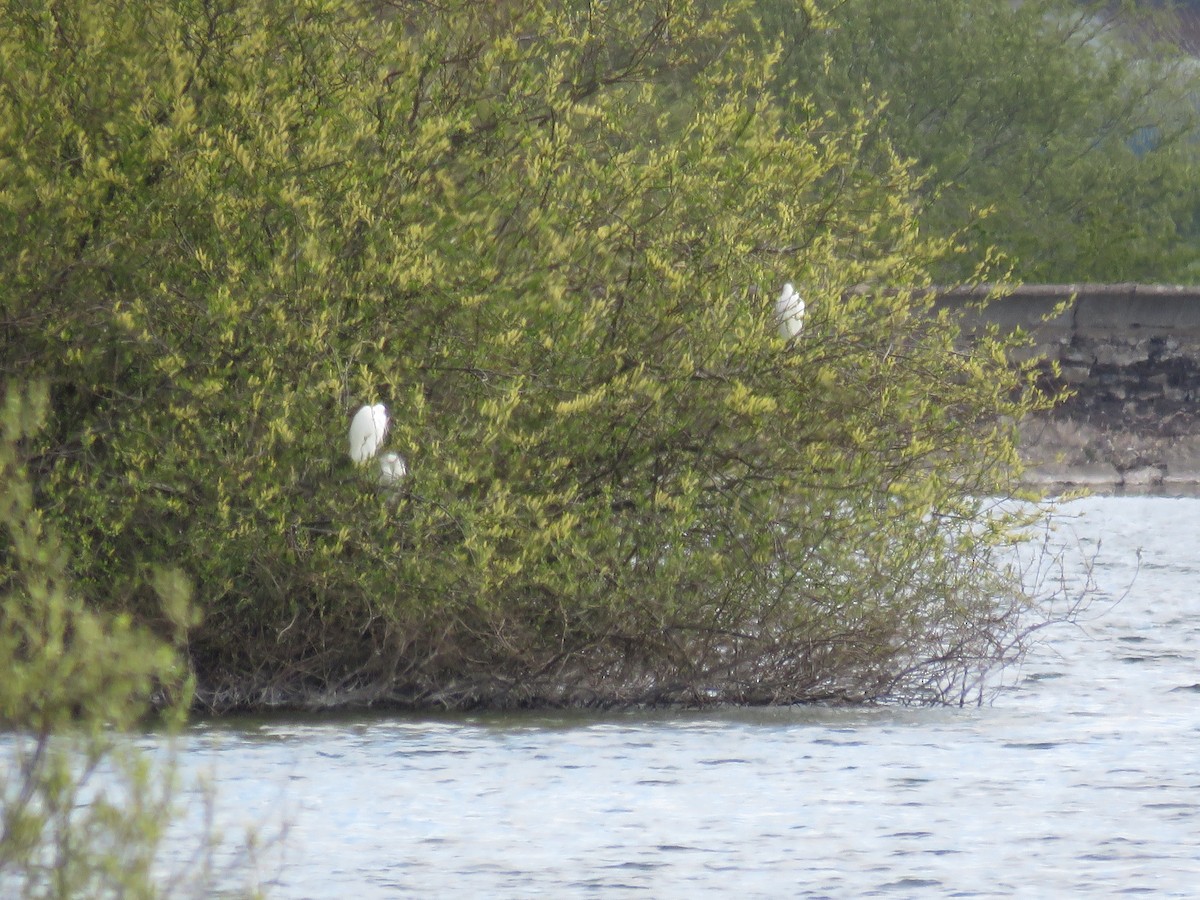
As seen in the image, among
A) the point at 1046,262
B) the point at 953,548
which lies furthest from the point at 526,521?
the point at 1046,262

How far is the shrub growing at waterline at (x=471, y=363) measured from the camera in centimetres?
838

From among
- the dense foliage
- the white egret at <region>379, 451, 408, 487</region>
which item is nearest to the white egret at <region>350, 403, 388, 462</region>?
the white egret at <region>379, 451, 408, 487</region>

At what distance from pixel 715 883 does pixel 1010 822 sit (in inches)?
53.3

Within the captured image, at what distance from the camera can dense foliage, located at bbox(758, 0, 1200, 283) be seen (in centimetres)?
3284

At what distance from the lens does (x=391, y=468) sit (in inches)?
327

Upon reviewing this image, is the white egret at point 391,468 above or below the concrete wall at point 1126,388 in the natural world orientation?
below

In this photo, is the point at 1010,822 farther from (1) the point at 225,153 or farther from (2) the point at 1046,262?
(2) the point at 1046,262

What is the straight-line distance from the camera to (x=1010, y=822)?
7535 mm

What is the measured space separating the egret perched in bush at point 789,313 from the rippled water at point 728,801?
1447mm

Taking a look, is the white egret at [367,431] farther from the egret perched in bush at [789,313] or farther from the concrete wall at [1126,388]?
the concrete wall at [1126,388]

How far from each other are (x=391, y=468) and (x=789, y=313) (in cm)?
159

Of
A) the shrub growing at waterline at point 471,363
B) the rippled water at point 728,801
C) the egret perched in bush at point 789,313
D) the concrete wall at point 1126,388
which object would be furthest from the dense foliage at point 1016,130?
the egret perched in bush at point 789,313

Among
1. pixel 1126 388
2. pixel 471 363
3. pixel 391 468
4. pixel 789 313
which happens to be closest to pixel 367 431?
pixel 391 468

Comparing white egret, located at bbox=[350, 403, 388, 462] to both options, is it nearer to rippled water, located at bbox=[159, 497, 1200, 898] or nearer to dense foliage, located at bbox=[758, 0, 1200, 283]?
rippled water, located at bbox=[159, 497, 1200, 898]
